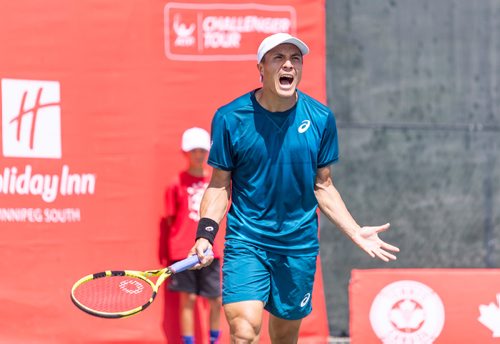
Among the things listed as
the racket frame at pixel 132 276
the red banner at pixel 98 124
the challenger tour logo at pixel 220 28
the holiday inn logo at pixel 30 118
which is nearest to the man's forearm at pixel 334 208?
the racket frame at pixel 132 276

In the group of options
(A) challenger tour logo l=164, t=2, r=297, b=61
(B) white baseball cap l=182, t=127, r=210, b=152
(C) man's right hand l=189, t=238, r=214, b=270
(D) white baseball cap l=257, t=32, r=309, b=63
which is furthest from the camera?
(A) challenger tour logo l=164, t=2, r=297, b=61

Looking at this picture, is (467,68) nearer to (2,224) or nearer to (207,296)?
(207,296)

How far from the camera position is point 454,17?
29.0ft

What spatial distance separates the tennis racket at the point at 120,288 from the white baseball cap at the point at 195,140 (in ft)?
8.61

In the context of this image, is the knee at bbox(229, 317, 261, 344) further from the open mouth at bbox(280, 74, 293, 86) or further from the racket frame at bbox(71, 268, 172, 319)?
the open mouth at bbox(280, 74, 293, 86)

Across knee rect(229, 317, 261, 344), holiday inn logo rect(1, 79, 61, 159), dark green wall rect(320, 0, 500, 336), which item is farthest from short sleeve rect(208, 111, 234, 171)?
dark green wall rect(320, 0, 500, 336)

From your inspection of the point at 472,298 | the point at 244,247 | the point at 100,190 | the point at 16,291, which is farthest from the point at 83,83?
the point at 472,298

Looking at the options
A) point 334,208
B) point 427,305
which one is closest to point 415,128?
point 427,305

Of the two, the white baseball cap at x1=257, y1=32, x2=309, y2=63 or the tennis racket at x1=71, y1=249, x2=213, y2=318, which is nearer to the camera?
the tennis racket at x1=71, y1=249, x2=213, y2=318

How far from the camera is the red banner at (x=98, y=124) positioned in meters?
7.99

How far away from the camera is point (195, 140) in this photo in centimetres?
796

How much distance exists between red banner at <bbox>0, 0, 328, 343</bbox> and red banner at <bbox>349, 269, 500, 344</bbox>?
99 cm

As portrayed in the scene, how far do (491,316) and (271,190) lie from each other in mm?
2774

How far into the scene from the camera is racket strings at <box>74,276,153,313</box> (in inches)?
208
